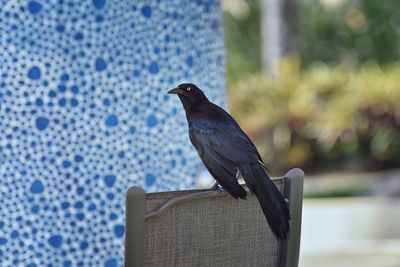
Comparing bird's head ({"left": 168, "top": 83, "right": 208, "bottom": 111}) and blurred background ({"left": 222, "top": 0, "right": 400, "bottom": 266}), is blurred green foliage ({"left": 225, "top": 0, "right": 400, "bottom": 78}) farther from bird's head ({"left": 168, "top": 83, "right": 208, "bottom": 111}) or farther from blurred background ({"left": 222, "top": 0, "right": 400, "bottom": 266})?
bird's head ({"left": 168, "top": 83, "right": 208, "bottom": 111})

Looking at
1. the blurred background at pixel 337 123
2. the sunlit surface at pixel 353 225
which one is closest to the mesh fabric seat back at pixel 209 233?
the blurred background at pixel 337 123

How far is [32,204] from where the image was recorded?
307cm

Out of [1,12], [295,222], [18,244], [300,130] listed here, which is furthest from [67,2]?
[300,130]

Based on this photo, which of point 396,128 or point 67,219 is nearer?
point 67,219

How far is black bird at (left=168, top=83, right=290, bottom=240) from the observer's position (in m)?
2.31

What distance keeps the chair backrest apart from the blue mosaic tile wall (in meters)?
0.91

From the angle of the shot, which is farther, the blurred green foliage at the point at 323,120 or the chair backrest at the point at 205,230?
the blurred green foliage at the point at 323,120

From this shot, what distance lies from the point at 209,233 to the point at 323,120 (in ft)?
28.3

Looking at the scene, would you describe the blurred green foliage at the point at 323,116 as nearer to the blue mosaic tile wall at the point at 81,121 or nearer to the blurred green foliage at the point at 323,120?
the blurred green foliage at the point at 323,120

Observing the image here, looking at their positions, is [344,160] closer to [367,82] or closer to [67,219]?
[367,82]

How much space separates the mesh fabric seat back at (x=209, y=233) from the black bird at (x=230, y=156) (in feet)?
0.18

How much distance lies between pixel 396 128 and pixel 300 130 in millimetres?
1096

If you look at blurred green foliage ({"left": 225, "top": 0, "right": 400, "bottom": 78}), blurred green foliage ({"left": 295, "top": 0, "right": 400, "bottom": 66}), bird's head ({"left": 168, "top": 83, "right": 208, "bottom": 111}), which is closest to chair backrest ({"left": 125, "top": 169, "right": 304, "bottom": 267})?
bird's head ({"left": 168, "top": 83, "right": 208, "bottom": 111})

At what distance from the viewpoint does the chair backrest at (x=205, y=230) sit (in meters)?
2.16
